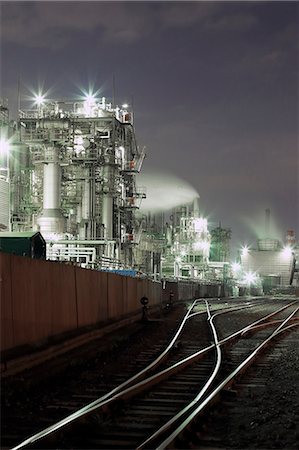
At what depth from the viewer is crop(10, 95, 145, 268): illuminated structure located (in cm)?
4616

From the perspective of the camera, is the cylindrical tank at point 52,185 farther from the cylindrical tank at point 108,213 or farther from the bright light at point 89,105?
the bright light at point 89,105

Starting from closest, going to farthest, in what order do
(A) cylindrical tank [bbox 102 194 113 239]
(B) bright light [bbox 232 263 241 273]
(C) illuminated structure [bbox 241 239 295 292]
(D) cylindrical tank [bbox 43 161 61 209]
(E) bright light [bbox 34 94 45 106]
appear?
1. (D) cylindrical tank [bbox 43 161 61 209]
2. (A) cylindrical tank [bbox 102 194 113 239]
3. (E) bright light [bbox 34 94 45 106]
4. (B) bright light [bbox 232 263 241 273]
5. (C) illuminated structure [bbox 241 239 295 292]

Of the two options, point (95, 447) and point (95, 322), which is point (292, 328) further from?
point (95, 447)

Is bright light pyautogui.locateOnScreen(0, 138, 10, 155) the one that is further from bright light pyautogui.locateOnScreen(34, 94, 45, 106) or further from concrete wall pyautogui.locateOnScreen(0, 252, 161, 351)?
bright light pyautogui.locateOnScreen(34, 94, 45, 106)

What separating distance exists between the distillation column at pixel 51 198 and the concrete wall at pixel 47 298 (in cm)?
2131

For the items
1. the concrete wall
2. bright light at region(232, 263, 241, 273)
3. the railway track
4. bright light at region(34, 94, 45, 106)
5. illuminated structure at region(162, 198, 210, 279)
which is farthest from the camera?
bright light at region(232, 263, 241, 273)

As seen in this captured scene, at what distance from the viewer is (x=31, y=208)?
49812mm

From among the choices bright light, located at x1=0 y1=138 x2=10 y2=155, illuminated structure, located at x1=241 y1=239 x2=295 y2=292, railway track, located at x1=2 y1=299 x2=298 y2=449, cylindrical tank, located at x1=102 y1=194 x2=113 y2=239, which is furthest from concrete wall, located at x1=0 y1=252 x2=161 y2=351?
illuminated structure, located at x1=241 y1=239 x2=295 y2=292

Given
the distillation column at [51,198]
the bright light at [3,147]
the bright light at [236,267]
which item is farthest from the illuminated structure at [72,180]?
the bright light at [236,267]

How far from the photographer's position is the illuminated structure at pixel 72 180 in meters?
46.2

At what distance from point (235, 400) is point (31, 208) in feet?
134

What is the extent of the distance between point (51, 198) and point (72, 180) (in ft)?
20.0

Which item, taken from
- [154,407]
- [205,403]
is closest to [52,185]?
[154,407]

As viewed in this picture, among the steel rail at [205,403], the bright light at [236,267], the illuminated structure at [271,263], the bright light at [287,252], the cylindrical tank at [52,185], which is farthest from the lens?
the bright light at [287,252]
